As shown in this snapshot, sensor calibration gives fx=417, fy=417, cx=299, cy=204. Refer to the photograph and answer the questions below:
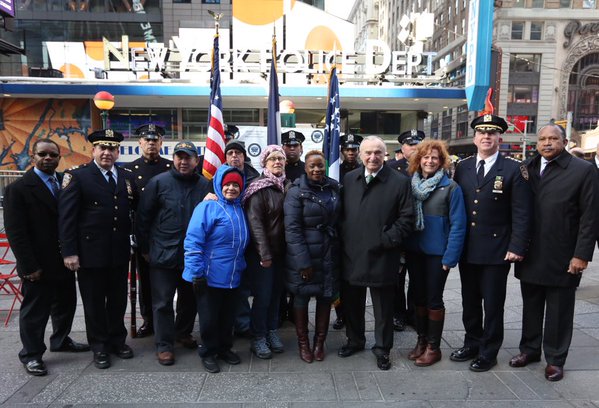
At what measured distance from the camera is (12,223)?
12.3ft

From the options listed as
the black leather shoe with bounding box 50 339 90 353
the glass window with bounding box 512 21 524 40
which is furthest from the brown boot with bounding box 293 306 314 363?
the glass window with bounding box 512 21 524 40

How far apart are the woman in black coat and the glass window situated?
54.1m

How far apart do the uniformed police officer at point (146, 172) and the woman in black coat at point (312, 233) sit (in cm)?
182

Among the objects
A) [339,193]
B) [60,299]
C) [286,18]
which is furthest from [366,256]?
[286,18]

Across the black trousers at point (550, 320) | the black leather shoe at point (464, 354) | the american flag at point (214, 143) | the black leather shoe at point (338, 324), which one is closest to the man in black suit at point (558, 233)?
the black trousers at point (550, 320)

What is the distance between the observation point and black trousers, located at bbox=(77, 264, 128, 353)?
4.01 m

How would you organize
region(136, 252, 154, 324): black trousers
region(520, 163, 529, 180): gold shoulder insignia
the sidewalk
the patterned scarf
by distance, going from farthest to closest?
region(136, 252, 154, 324): black trousers
the patterned scarf
region(520, 163, 529, 180): gold shoulder insignia
the sidewalk

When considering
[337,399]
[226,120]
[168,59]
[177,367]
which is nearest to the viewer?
[337,399]

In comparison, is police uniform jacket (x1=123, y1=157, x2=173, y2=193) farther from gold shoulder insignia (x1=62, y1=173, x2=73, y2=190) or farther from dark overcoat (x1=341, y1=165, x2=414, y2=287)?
dark overcoat (x1=341, y1=165, x2=414, y2=287)

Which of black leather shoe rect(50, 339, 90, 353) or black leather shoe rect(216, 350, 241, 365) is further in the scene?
black leather shoe rect(50, 339, 90, 353)

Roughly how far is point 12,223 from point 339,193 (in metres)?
3.01

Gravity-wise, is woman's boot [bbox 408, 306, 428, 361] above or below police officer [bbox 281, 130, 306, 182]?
below

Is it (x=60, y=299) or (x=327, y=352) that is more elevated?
(x=60, y=299)

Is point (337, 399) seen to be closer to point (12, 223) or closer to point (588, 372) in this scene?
point (588, 372)
